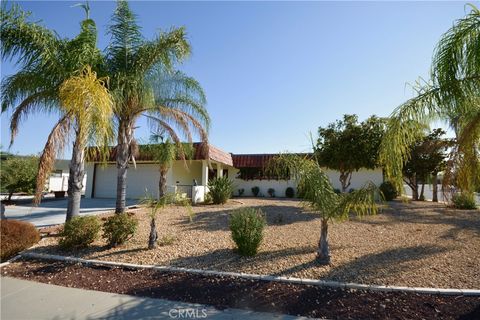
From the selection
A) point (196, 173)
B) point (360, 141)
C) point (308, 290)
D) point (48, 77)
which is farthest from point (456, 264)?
point (196, 173)

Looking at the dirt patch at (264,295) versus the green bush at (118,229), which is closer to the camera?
the dirt patch at (264,295)

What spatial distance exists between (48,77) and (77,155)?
2160 millimetres

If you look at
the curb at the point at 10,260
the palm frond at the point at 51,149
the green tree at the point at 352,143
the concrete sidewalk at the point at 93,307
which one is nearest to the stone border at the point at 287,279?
the curb at the point at 10,260

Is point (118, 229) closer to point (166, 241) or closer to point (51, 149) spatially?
point (166, 241)

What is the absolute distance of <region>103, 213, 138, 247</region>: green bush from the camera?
22.2 ft

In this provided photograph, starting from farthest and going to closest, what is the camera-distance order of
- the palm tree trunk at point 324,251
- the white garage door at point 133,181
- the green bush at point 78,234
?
the white garage door at point 133,181 → the green bush at point 78,234 → the palm tree trunk at point 324,251

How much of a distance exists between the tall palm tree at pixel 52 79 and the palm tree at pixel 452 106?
5570mm

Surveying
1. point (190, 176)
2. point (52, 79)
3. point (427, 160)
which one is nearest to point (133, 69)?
point (52, 79)

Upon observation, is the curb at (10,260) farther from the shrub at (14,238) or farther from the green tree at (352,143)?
the green tree at (352,143)

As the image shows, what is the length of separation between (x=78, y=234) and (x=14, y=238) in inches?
54.1

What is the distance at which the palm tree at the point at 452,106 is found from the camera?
475 centimetres

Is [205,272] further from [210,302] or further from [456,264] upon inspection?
[456,264]

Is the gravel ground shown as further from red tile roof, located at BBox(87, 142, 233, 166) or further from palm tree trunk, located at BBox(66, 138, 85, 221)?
red tile roof, located at BBox(87, 142, 233, 166)

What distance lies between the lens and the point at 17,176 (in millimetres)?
17344
